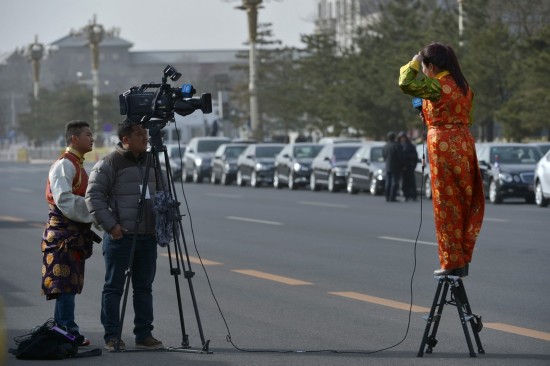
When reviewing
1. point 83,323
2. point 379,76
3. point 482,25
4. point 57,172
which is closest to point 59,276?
point 57,172

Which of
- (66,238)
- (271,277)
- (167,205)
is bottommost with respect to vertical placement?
(271,277)

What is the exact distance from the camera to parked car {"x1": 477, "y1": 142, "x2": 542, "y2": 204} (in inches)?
1330

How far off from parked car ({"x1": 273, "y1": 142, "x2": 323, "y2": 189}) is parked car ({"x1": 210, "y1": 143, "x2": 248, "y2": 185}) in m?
4.12

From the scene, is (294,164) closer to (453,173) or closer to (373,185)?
(373,185)

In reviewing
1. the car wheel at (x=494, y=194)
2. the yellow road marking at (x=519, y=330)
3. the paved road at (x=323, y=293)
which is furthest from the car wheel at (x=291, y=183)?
the yellow road marking at (x=519, y=330)

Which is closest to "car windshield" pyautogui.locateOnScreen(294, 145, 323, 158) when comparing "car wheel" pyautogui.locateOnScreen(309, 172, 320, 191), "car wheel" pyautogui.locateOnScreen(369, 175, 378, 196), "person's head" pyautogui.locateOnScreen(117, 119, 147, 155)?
"car wheel" pyautogui.locateOnScreen(309, 172, 320, 191)

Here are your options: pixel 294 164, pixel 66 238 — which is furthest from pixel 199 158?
pixel 66 238

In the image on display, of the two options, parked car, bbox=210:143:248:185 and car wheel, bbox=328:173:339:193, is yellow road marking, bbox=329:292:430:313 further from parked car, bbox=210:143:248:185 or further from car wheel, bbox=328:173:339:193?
parked car, bbox=210:143:248:185

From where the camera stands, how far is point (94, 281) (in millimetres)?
15844

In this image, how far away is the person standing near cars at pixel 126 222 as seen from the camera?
10.3 m

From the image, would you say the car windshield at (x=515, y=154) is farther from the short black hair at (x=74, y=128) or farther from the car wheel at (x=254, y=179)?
the short black hair at (x=74, y=128)

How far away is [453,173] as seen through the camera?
9711 mm

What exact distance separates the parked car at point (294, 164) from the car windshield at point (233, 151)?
4779 mm

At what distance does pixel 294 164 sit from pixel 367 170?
6333 mm
